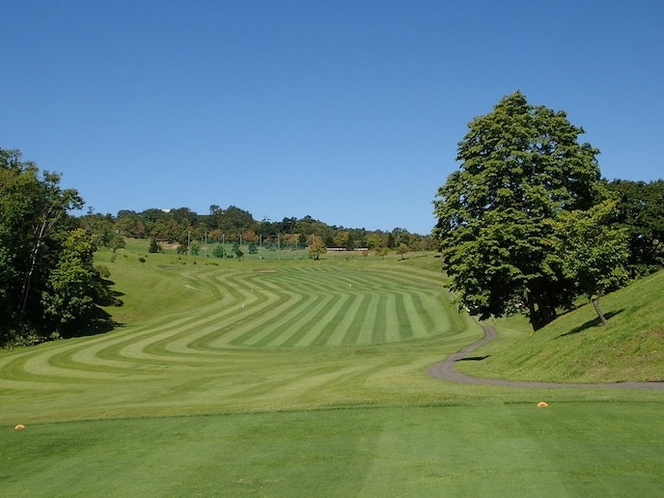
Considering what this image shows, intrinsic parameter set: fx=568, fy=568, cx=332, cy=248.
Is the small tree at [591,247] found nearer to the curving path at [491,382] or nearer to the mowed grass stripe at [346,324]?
the curving path at [491,382]

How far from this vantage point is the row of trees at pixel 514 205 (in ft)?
106

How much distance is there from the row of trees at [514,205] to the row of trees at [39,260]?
44.0 meters

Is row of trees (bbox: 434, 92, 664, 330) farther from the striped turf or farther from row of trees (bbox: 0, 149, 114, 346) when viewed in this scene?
row of trees (bbox: 0, 149, 114, 346)

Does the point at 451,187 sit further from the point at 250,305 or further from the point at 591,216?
the point at 250,305

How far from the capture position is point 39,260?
65.0 meters

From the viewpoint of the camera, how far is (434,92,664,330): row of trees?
32438 mm

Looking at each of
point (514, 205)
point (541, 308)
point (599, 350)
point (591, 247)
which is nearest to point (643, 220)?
point (541, 308)

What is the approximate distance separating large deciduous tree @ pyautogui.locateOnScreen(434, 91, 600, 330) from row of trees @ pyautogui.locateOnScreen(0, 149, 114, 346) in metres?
44.0

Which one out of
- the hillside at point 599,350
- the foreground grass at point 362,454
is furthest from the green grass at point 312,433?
the hillside at point 599,350

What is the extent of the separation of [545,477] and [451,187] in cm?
2988

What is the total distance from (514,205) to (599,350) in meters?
13.4

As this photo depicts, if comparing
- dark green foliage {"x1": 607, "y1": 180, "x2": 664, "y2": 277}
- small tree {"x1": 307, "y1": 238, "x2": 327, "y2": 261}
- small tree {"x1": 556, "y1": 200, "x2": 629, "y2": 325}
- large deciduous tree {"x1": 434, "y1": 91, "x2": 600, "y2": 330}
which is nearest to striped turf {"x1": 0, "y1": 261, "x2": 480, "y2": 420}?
large deciduous tree {"x1": 434, "y1": 91, "x2": 600, "y2": 330}

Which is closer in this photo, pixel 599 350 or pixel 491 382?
pixel 599 350

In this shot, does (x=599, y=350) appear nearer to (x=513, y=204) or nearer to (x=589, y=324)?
(x=589, y=324)
